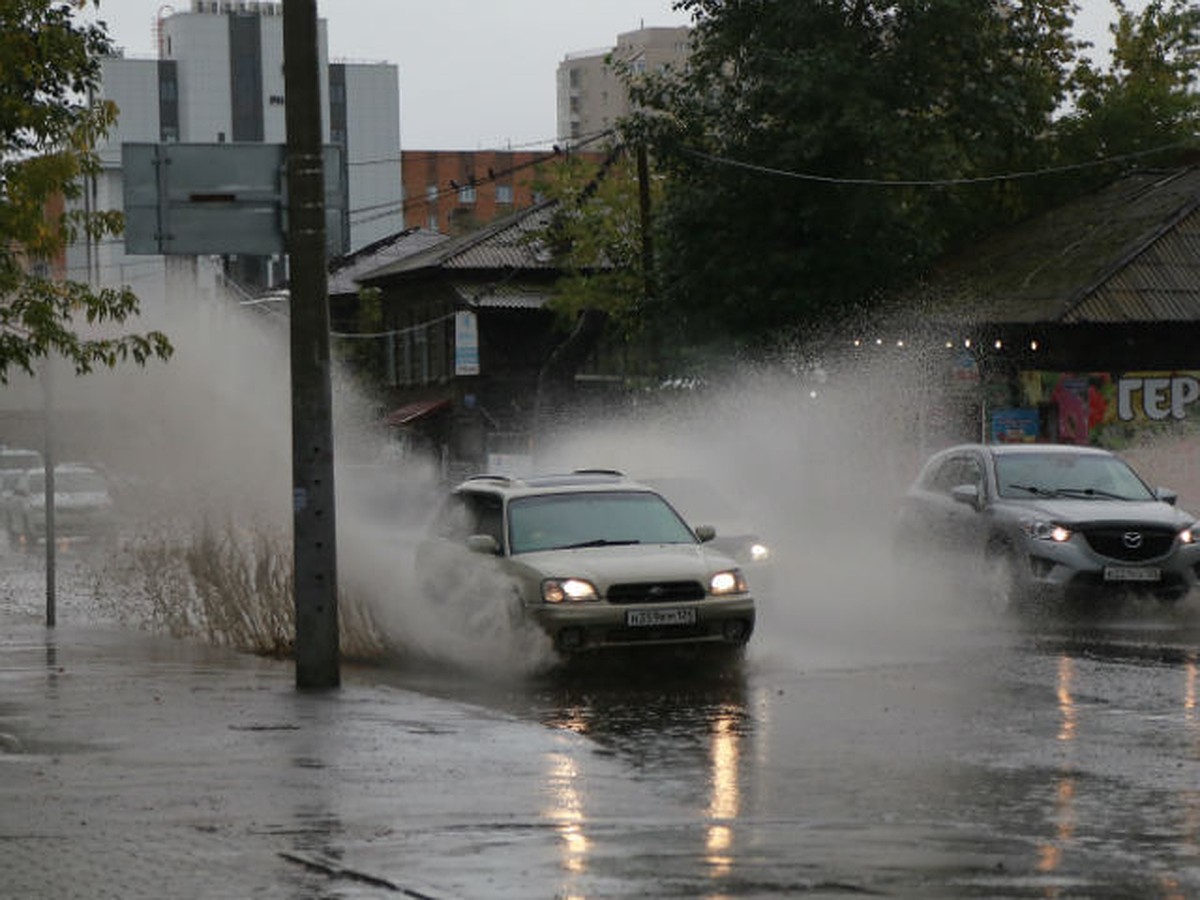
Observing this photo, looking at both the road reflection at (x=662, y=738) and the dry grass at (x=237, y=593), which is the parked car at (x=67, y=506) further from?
the road reflection at (x=662, y=738)

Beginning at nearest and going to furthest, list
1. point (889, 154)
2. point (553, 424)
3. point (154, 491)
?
point (154, 491), point (889, 154), point (553, 424)

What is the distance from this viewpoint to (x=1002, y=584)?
2191cm

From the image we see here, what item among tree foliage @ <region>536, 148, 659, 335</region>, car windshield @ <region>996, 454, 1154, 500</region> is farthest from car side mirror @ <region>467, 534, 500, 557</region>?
tree foliage @ <region>536, 148, 659, 335</region>

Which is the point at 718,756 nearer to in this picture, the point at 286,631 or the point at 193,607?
the point at 286,631

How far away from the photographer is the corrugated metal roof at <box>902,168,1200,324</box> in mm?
39938

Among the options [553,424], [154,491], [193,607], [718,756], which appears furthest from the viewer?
[553,424]

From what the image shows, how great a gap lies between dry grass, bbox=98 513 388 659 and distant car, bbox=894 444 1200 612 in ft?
20.7

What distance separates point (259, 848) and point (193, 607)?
40.8ft

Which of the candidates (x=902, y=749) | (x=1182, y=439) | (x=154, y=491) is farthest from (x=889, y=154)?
(x=902, y=749)

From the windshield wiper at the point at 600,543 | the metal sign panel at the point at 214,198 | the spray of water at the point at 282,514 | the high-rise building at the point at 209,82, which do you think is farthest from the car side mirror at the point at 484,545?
the high-rise building at the point at 209,82

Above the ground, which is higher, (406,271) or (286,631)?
(406,271)

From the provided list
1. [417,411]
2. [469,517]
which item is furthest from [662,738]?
[417,411]

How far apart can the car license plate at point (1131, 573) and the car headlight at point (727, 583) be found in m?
5.49

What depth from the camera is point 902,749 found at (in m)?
12.2
